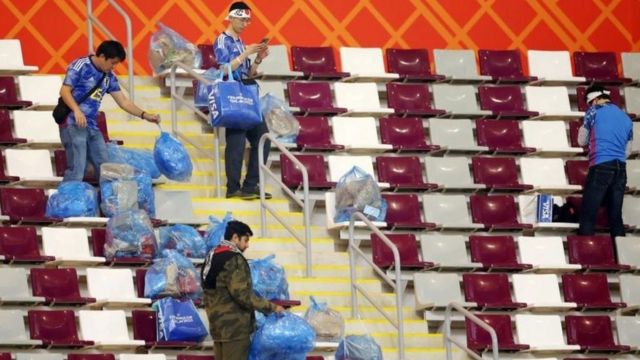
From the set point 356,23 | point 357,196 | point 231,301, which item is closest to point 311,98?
point 357,196

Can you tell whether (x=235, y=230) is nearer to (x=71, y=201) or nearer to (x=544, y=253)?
(x=71, y=201)

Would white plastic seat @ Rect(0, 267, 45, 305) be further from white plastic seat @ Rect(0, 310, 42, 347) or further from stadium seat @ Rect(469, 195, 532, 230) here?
stadium seat @ Rect(469, 195, 532, 230)

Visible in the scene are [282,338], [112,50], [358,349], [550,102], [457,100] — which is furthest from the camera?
[550,102]

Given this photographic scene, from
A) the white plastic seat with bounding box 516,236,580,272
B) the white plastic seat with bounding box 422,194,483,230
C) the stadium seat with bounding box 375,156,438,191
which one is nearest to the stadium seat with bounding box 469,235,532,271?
the white plastic seat with bounding box 516,236,580,272

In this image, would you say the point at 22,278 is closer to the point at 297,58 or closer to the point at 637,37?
the point at 297,58

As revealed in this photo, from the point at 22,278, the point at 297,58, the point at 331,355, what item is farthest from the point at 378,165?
the point at 22,278

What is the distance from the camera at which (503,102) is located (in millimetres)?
13656

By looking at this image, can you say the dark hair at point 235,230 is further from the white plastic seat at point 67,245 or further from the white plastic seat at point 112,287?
the white plastic seat at point 67,245

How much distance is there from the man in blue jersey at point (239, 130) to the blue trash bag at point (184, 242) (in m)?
0.86

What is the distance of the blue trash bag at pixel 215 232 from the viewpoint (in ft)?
35.7

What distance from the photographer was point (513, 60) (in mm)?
14156

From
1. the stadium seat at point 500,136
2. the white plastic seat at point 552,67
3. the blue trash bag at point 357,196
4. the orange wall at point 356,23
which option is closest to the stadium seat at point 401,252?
the blue trash bag at point 357,196

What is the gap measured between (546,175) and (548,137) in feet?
1.56

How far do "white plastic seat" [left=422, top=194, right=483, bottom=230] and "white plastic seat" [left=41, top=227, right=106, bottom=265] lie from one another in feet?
8.32
